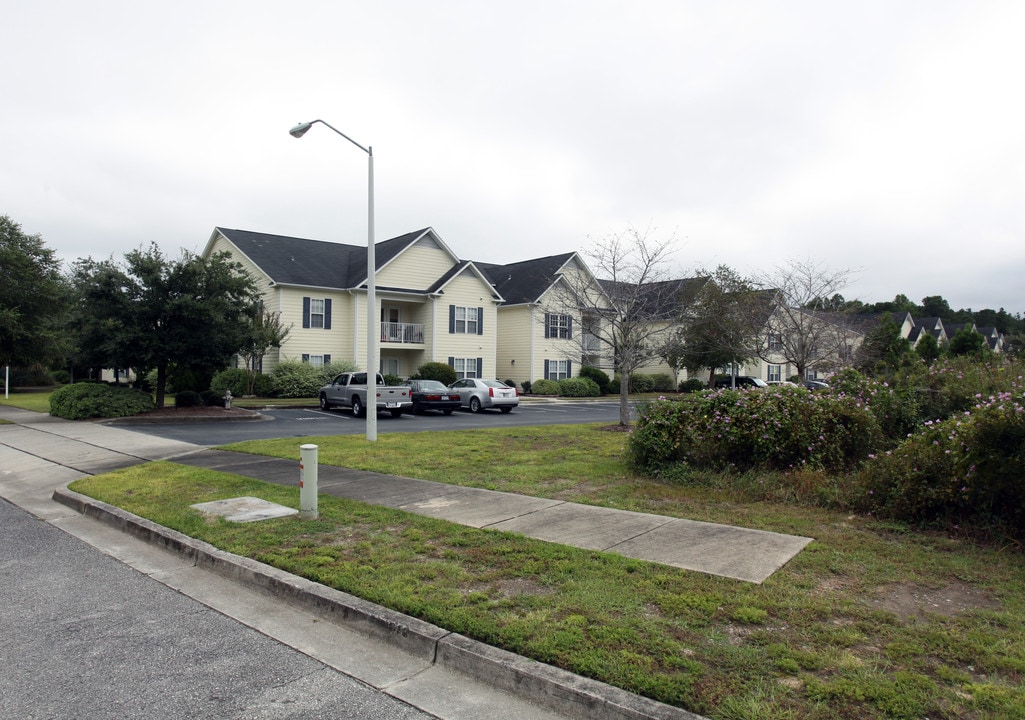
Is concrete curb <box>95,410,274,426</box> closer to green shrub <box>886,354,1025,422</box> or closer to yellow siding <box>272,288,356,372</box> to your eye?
yellow siding <box>272,288,356,372</box>

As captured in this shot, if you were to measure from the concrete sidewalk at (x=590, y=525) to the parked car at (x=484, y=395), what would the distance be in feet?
57.6

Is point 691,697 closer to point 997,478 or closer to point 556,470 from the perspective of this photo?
point 997,478

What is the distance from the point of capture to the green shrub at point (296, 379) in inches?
1303

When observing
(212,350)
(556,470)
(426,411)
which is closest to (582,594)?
(556,470)

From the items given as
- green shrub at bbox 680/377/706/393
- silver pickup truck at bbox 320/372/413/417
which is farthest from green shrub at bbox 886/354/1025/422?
green shrub at bbox 680/377/706/393

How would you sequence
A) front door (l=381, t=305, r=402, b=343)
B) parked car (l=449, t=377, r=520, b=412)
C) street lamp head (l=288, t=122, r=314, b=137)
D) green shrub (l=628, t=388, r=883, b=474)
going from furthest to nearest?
front door (l=381, t=305, r=402, b=343)
parked car (l=449, t=377, r=520, b=412)
street lamp head (l=288, t=122, r=314, b=137)
green shrub (l=628, t=388, r=883, b=474)

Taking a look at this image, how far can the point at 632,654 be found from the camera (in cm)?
413

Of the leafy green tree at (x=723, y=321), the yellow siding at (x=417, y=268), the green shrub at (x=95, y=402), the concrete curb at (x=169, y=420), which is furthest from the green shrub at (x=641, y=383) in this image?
the green shrub at (x=95, y=402)

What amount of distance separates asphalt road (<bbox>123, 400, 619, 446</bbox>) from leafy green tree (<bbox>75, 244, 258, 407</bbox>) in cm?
278

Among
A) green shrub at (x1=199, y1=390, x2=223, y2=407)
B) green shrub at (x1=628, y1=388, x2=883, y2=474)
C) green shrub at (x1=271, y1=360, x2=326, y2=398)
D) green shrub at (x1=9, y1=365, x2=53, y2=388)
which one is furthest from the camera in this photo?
green shrub at (x1=9, y1=365, x2=53, y2=388)

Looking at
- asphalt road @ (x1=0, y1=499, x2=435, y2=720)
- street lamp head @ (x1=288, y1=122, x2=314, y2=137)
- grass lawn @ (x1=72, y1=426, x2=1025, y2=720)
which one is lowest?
asphalt road @ (x1=0, y1=499, x2=435, y2=720)

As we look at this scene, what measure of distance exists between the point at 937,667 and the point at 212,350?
23.3 metres

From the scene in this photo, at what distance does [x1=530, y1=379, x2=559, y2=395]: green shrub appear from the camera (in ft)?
133

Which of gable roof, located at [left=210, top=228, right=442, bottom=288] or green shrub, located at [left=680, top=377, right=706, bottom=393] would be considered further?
green shrub, located at [left=680, top=377, right=706, bottom=393]
